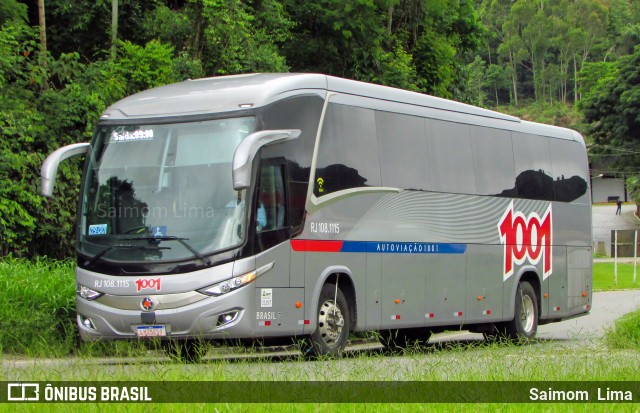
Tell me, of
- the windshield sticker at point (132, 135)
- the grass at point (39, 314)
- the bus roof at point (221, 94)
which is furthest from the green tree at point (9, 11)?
the windshield sticker at point (132, 135)

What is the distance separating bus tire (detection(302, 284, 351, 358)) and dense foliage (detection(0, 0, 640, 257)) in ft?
21.9

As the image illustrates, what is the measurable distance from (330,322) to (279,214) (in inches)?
70.6

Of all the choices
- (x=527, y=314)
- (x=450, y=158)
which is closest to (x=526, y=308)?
(x=527, y=314)

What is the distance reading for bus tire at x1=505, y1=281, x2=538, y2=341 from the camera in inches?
790

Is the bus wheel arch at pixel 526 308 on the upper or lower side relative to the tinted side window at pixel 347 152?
lower

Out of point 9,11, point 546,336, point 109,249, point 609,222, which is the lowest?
point 546,336

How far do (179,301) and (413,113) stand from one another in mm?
5572

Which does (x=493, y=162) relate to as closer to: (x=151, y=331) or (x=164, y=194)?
(x=164, y=194)

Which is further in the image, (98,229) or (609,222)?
(609,222)

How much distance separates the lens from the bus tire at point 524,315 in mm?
20078

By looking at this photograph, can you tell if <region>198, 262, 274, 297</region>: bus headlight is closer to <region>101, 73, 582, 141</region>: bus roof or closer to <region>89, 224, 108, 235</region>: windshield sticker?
<region>89, 224, 108, 235</region>: windshield sticker

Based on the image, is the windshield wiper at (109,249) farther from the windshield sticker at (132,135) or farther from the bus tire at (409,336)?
the bus tire at (409,336)

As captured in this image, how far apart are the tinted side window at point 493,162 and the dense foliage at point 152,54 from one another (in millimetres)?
7526

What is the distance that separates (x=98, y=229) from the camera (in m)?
14.3
